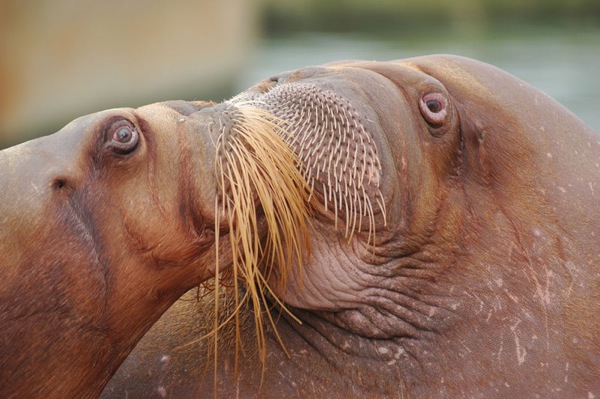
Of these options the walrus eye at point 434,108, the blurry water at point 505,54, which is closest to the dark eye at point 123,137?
the walrus eye at point 434,108

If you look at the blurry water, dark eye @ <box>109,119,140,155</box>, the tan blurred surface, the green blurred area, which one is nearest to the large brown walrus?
dark eye @ <box>109,119,140,155</box>

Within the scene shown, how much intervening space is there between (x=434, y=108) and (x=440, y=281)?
24.1 inches

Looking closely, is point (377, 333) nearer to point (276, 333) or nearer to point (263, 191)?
point (276, 333)

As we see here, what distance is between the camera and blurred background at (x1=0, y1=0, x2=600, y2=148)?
573 inches

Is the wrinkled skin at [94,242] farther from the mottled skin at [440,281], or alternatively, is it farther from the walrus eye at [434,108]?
the walrus eye at [434,108]

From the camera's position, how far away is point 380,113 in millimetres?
3936

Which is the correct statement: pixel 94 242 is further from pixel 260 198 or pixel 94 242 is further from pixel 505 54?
pixel 505 54

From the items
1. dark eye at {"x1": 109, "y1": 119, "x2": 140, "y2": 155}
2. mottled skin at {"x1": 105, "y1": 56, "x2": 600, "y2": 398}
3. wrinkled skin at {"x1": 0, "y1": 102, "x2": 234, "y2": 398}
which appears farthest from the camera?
mottled skin at {"x1": 105, "y1": 56, "x2": 600, "y2": 398}

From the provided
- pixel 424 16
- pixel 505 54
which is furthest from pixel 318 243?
pixel 424 16

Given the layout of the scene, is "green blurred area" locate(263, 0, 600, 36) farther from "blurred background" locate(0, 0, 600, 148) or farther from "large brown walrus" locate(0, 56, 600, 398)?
"large brown walrus" locate(0, 56, 600, 398)

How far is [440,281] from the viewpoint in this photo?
3979 mm

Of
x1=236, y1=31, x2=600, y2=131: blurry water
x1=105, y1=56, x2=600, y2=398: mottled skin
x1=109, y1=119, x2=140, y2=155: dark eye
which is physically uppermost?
x1=109, y1=119, x2=140, y2=155: dark eye

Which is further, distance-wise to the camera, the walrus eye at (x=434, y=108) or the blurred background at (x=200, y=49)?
the blurred background at (x=200, y=49)

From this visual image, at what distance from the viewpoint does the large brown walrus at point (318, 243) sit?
3432 mm
